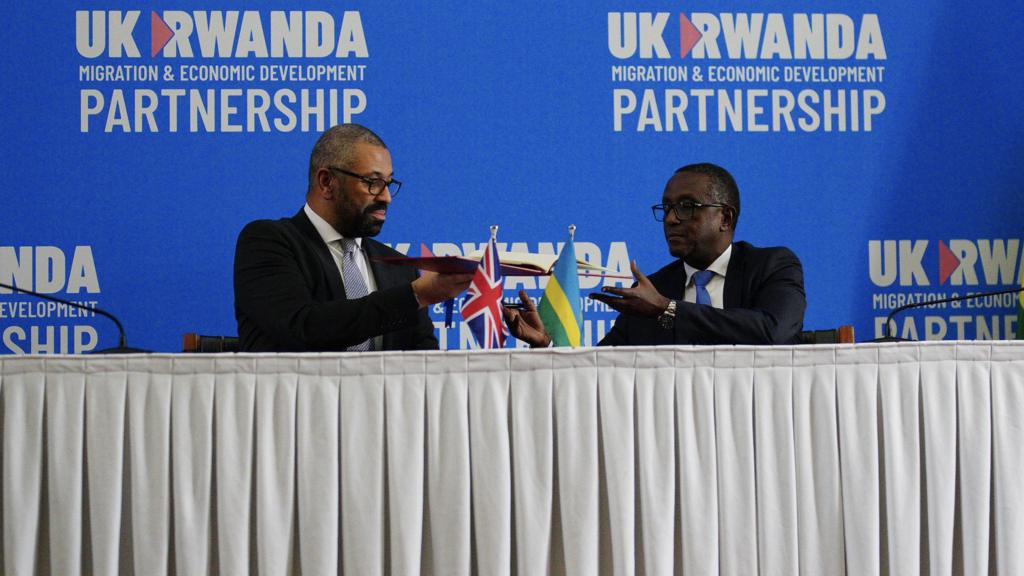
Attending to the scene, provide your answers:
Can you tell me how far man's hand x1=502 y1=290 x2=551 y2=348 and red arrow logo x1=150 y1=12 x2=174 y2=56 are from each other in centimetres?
191

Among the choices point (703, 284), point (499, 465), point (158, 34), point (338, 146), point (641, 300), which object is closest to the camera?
point (499, 465)

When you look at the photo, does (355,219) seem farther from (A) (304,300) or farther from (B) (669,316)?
(B) (669,316)

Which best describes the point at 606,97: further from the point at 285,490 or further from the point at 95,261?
the point at 285,490

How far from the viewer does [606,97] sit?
4242 mm

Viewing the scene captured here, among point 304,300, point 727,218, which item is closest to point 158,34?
point 304,300

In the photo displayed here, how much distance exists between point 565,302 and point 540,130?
160 centimetres

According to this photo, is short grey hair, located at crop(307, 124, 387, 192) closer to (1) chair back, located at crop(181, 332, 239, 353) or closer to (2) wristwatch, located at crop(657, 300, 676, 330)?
(1) chair back, located at crop(181, 332, 239, 353)

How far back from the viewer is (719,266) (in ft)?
11.6

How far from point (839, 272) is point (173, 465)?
2878mm

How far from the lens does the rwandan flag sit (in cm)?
277

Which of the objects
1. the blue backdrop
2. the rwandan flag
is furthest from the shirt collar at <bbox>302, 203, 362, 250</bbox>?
the blue backdrop

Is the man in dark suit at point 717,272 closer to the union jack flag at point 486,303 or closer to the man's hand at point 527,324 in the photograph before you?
the man's hand at point 527,324

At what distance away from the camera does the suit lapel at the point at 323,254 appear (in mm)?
3148

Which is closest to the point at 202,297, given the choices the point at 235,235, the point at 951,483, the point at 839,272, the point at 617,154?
the point at 235,235
